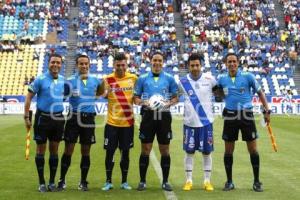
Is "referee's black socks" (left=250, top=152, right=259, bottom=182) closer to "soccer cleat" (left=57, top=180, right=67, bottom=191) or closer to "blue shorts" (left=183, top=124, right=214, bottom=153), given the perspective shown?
"blue shorts" (left=183, top=124, right=214, bottom=153)

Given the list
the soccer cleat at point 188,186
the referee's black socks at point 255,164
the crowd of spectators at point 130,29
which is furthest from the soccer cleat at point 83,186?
the crowd of spectators at point 130,29

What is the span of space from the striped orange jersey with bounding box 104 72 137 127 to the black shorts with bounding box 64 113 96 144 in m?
0.37

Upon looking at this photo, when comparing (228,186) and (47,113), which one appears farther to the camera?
(228,186)

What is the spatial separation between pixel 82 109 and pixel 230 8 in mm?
42751

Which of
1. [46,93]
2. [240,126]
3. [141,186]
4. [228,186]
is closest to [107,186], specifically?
[141,186]

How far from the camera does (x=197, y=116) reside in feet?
33.7

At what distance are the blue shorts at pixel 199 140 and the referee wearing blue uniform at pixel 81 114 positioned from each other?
159 centimetres

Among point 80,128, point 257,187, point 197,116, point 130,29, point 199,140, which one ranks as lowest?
point 257,187

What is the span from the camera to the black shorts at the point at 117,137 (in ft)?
33.4

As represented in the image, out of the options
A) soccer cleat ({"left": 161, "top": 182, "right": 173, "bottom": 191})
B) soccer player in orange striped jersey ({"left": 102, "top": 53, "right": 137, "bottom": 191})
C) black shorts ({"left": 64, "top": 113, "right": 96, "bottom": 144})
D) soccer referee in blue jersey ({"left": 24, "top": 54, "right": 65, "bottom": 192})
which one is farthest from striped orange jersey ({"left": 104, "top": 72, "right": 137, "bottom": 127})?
soccer cleat ({"left": 161, "top": 182, "right": 173, "bottom": 191})

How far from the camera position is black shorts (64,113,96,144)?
33.1 ft

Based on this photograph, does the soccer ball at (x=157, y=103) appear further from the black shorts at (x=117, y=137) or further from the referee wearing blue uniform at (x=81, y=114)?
the referee wearing blue uniform at (x=81, y=114)

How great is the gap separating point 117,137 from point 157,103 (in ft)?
2.95

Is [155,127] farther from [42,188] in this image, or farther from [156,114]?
[42,188]
